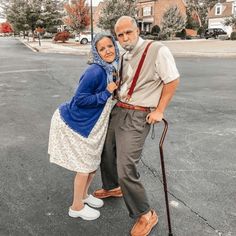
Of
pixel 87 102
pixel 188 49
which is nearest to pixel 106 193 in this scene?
pixel 87 102

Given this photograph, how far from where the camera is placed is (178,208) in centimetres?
381

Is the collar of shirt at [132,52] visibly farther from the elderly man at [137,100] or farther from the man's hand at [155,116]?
the man's hand at [155,116]

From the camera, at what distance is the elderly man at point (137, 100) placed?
10.3 ft

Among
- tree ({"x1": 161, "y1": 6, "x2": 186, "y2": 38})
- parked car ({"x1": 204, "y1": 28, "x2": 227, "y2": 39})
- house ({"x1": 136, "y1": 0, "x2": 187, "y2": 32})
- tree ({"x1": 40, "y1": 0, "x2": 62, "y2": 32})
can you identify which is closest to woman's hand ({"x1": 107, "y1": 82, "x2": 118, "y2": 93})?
tree ({"x1": 161, "y1": 6, "x2": 186, "y2": 38})

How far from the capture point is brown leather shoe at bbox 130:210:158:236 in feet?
10.9

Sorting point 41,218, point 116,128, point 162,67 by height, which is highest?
point 162,67

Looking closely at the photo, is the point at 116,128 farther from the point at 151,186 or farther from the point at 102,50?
the point at 151,186

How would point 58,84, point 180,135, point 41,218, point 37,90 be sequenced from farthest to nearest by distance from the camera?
1. point 58,84
2. point 37,90
3. point 180,135
4. point 41,218

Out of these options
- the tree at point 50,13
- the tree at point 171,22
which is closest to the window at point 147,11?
the tree at point 171,22

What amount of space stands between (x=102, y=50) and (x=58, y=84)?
8.81 metres

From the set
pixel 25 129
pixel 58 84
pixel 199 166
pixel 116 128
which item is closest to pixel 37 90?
pixel 58 84

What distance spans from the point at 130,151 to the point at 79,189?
742 millimetres

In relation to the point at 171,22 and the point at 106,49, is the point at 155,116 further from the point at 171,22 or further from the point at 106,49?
the point at 171,22

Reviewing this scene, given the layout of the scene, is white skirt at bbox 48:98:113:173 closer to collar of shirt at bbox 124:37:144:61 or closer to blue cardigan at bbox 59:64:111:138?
blue cardigan at bbox 59:64:111:138
